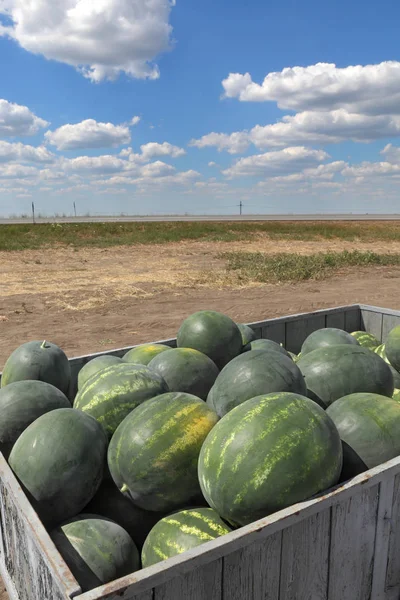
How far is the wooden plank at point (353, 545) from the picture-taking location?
73.6 inches

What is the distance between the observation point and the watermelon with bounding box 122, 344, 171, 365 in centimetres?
335

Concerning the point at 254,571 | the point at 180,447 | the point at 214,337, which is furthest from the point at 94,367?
the point at 254,571

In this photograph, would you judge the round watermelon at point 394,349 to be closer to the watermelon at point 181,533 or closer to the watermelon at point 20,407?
the watermelon at point 181,533

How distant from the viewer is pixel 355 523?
1921 millimetres

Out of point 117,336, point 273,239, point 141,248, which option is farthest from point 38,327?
point 273,239

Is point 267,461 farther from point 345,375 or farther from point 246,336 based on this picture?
point 246,336

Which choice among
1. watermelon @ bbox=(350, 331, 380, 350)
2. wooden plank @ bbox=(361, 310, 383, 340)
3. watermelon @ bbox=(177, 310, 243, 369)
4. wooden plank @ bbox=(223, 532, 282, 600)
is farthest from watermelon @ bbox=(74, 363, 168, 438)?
wooden plank @ bbox=(361, 310, 383, 340)

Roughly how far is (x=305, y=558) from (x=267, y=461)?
0.35 meters

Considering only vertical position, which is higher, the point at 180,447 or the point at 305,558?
the point at 180,447

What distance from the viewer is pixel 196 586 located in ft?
5.08

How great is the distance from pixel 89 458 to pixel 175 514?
445mm

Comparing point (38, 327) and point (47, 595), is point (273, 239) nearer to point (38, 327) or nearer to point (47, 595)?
point (38, 327)

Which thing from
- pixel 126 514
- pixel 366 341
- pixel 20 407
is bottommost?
pixel 126 514

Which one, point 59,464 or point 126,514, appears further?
point 126,514
